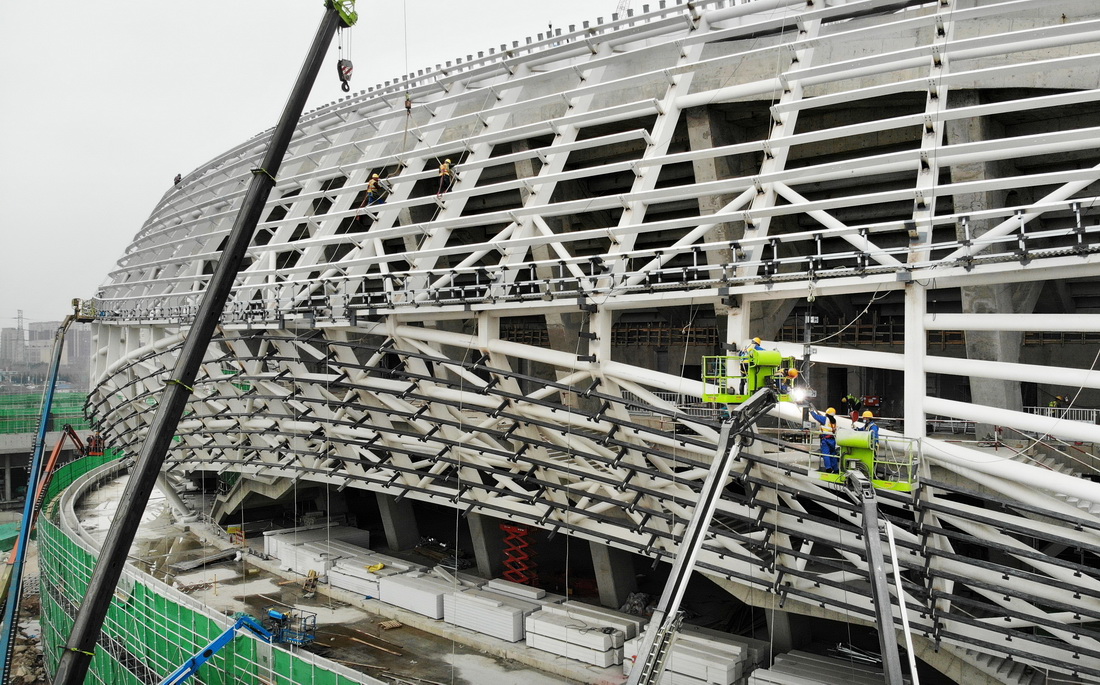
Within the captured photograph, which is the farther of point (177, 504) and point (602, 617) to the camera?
point (177, 504)

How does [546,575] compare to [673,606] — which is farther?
[546,575]

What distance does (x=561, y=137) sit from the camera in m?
18.7

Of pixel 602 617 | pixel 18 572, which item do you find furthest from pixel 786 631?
pixel 18 572

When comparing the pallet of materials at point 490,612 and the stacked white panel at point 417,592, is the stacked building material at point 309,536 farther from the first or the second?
the pallet of materials at point 490,612

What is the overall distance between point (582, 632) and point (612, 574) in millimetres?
3142

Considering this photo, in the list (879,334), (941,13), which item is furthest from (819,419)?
(879,334)

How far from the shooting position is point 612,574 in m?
23.0

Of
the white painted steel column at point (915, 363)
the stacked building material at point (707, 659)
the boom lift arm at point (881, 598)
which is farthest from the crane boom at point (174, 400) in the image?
the stacked building material at point (707, 659)

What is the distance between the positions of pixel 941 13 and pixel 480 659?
17.9m

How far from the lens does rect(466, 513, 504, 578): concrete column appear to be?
26.2 m

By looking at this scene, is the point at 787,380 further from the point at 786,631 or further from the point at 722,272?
the point at 786,631

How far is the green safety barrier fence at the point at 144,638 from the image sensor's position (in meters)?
17.2

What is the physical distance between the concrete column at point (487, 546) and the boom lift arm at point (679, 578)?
18.7 metres

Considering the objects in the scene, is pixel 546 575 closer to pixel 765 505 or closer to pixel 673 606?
pixel 765 505
